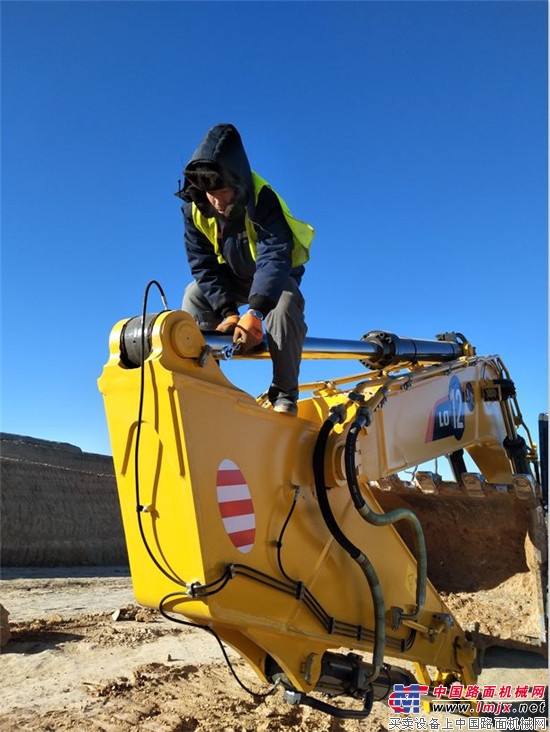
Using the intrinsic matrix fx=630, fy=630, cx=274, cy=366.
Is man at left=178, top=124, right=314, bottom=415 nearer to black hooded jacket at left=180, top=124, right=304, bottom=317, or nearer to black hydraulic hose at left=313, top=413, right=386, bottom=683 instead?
black hooded jacket at left=180, top=124, right=304, bottom=317

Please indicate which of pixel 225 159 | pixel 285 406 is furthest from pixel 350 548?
pixel 225 159

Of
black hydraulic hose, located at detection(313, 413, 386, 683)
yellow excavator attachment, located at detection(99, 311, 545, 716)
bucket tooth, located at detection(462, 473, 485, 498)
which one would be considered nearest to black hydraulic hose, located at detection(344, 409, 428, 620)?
yellow excavator attachment, located at detection(99, 311, 545, 716)

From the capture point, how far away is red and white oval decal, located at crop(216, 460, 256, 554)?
2326 millimetres

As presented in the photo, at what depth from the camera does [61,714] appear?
12.8ft

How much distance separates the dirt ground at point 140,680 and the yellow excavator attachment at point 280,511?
0.85 meters

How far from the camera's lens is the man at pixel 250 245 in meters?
2.80

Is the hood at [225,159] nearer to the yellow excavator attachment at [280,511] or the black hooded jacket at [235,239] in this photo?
the black hooded jacket at [235,239]

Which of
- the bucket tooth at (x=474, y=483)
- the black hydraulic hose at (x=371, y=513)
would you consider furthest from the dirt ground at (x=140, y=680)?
the black hydraulic hose at (x=371, y=513)

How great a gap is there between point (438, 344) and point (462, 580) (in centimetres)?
215

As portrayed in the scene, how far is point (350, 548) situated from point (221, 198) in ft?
5.58

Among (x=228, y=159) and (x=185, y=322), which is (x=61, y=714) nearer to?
(x=185, y=322)

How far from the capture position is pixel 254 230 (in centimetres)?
308

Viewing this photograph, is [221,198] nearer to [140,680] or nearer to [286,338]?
[286,338]

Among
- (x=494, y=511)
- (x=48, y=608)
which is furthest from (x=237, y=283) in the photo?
(x=48, y=608)
